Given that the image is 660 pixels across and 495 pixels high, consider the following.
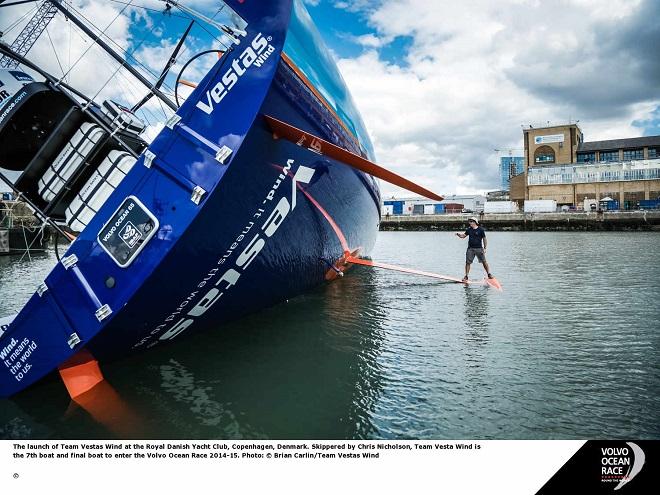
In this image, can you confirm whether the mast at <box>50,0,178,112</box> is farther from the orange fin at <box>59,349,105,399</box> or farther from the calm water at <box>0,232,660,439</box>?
the calm water at <box>0,232,660,439</box>

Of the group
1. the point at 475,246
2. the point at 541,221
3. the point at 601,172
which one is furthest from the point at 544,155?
the point at 475,246

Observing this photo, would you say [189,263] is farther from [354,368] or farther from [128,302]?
[354,368]

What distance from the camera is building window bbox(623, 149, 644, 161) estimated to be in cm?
848

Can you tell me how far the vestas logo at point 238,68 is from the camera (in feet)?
10.4

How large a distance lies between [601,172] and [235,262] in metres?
15.4

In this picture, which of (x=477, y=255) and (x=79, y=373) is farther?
(x=477, y=255)

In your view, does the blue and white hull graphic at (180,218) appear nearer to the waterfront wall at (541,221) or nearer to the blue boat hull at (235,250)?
the blue boat hull at (235,250)

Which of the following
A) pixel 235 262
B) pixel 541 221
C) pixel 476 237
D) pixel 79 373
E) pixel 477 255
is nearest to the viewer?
pixel 79 373

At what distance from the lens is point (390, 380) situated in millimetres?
3453

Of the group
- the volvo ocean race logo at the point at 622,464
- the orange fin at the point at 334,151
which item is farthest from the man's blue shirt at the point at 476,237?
the volvo ocean race logo at the point at 622,464

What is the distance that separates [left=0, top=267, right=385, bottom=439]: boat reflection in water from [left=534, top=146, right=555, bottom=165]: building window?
121 feet

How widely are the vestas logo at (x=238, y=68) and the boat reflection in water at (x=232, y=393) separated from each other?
7.56ft

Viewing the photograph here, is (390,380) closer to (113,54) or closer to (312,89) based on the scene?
(312,89)

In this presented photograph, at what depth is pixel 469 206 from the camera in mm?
79875
